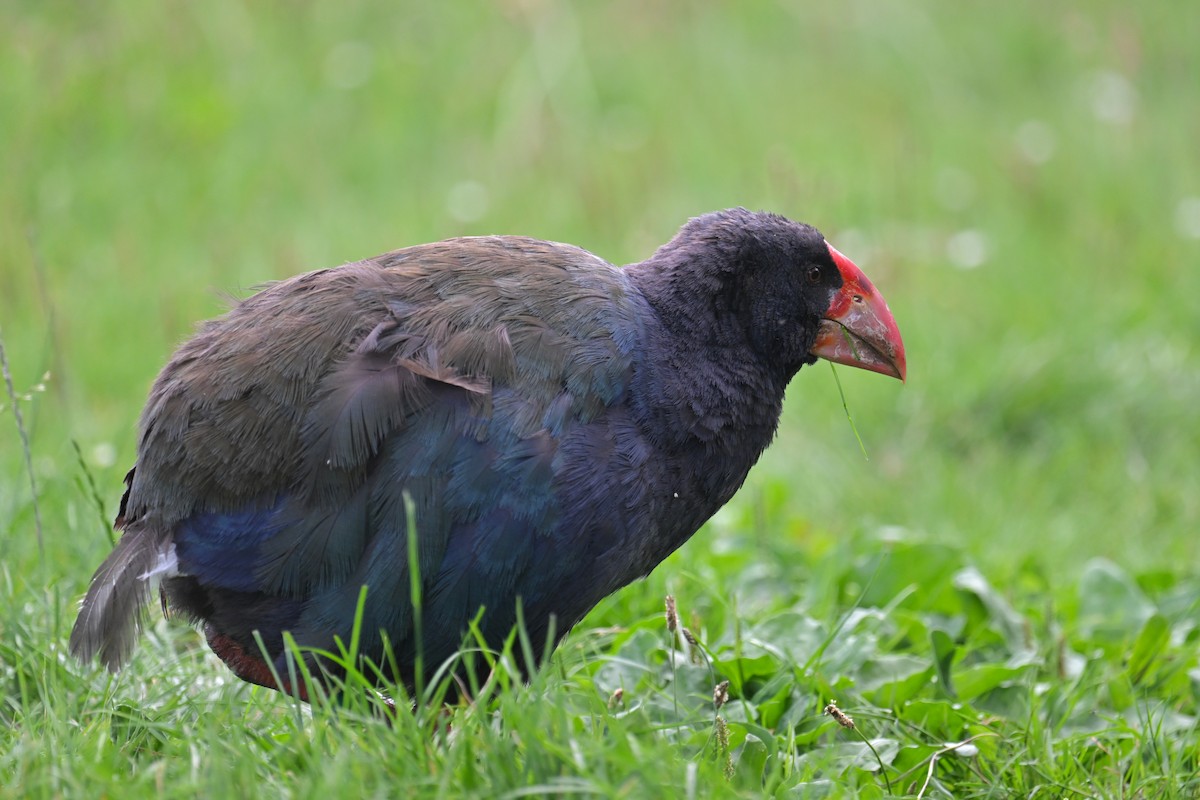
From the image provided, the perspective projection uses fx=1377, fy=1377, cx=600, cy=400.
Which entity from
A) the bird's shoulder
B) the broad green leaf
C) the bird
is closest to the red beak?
the bird

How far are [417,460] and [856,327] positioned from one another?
102 cm

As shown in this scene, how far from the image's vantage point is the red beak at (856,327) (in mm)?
2961

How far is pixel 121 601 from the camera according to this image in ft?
8.53

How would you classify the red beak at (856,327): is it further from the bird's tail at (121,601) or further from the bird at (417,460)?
the bird's tail at (121,601)

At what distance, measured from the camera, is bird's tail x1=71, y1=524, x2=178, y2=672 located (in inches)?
103

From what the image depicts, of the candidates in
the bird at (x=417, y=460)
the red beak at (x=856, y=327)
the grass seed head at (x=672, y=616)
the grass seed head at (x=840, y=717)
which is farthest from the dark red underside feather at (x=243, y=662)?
the red beak at (x=856, y=327)

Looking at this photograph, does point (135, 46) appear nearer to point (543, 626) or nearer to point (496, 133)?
point (496, 133)

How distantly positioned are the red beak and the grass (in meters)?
0.54

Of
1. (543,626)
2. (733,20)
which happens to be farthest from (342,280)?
(733,20)

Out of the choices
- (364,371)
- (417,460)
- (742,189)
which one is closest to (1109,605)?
(417,460)

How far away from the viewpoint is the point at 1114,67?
758cm

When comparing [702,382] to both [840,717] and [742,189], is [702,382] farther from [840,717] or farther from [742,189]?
[742,189]

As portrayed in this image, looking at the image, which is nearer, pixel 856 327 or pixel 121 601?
pixel 121 601

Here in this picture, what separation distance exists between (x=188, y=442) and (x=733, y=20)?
19.6ft
